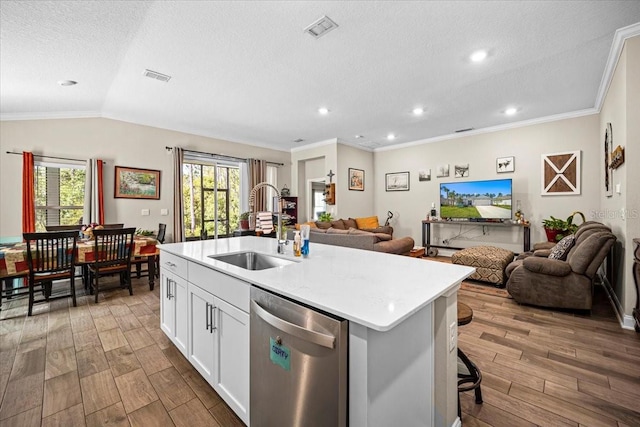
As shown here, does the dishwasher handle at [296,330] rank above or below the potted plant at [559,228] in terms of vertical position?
below

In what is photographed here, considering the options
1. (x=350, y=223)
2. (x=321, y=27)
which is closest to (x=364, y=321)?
(x=321, y=27)

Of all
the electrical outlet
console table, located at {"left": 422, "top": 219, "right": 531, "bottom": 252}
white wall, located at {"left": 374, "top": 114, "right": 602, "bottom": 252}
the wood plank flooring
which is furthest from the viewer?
console table, located at {"left": 422, "top": 219, "right": 531, "bottom": 252}

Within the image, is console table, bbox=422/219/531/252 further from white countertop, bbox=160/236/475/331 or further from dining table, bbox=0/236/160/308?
dining table, bbox=0/236/160/308

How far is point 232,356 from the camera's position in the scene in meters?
1.59

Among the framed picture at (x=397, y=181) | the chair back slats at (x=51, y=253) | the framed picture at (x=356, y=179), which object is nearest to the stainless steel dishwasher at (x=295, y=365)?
the chair back slats at (x=51, y=253)

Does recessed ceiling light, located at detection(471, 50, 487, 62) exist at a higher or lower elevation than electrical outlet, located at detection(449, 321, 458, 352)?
higher

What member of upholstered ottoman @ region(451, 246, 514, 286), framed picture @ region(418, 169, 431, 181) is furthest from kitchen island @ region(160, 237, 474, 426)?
framed picture @ region(418, 169, 431, 181)

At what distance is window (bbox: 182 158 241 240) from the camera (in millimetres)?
6496

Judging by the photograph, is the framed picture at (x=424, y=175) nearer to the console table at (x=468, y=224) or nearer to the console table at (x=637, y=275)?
the console table at (x=468, y=224)

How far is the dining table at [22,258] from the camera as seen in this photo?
3.07 metres

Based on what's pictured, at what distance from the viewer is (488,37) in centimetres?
271

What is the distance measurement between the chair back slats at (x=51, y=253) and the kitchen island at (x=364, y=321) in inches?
80.7

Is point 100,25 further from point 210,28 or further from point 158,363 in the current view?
point 158,363

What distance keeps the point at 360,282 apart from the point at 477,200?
5.45 meters
